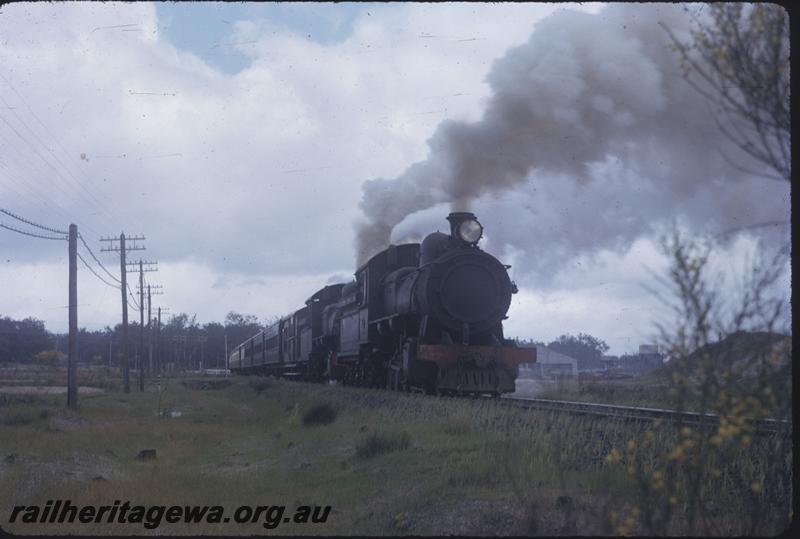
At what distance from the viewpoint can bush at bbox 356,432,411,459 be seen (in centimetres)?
1223

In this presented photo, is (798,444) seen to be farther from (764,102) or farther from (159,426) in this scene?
(159,426)

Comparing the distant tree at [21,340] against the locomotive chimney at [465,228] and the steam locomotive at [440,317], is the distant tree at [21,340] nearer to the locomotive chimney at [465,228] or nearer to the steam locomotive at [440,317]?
the steam locomotive at [440,317]

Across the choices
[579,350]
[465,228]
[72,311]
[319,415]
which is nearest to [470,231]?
[465,228]

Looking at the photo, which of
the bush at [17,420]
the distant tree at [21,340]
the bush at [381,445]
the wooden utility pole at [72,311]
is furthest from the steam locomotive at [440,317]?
the distant tree at [21,340]

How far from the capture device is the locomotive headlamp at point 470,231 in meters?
18.4

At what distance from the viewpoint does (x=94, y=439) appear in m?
19.6

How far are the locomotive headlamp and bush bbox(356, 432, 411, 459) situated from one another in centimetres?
676

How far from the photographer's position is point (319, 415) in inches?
770

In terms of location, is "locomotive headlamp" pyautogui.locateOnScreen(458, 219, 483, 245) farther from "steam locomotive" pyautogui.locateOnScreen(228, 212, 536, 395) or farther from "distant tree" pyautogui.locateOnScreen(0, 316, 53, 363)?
"distant tree" pyautogui.locateOnScreen(0, 316, 53, 363)

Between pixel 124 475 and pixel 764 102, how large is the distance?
11639 millimetres

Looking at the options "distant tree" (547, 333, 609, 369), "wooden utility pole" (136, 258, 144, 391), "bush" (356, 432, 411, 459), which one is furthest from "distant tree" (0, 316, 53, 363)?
"bush" (356, 432, 411, 459)

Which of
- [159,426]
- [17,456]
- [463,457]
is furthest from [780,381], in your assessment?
[159,426]

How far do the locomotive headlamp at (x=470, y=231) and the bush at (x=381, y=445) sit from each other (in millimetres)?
6760

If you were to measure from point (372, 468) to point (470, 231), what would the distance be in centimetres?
825
